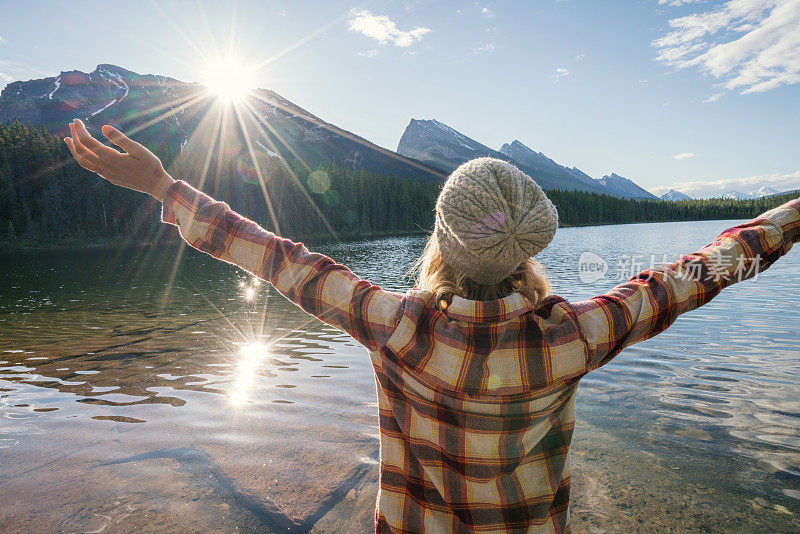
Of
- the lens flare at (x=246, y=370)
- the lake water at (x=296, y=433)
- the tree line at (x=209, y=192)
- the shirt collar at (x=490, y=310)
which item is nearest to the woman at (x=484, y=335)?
the shirt collar at (x=490, y=310)

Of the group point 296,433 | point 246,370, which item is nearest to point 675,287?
point 296,433

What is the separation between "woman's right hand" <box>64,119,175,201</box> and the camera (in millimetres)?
1745

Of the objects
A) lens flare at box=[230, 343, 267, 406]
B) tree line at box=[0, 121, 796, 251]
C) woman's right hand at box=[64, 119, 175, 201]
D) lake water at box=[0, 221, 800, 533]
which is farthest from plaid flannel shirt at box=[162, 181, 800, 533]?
tree line at box=[0, 121, 796, 251]

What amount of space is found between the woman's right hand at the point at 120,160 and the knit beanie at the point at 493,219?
1201 mm

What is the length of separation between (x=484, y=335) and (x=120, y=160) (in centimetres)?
160

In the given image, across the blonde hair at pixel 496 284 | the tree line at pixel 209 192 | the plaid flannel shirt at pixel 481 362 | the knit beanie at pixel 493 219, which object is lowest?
the plaid flannel shirt at pixel 481 362

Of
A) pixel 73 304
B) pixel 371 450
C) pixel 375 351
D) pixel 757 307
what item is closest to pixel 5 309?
pixel 73 304

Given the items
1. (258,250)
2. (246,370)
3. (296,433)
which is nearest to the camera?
(258,250)

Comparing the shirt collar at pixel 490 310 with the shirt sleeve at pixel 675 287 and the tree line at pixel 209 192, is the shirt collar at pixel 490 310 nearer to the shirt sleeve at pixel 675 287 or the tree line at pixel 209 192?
the shirt sleeve at pixel 675 287

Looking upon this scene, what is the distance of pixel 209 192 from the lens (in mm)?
83125

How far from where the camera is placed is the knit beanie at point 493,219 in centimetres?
136

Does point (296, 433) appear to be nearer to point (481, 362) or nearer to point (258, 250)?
point (258, 250)

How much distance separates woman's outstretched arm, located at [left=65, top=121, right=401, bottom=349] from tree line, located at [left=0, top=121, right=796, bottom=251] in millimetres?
43703

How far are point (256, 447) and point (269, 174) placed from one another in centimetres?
8809
